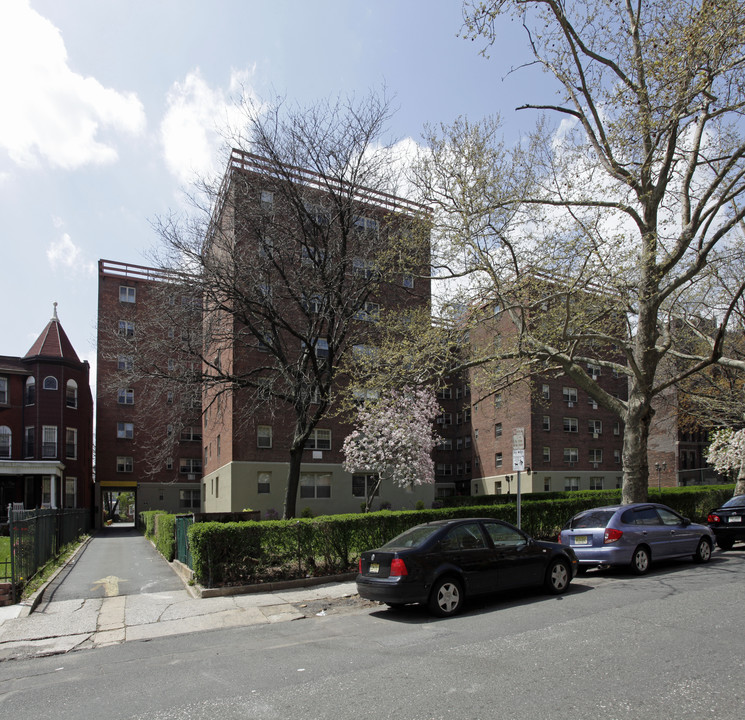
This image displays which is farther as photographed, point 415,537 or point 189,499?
point 189,499

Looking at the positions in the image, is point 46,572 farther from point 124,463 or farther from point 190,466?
point 124,463

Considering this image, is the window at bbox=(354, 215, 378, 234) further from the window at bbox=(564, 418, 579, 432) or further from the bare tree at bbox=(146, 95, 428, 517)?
the window at bbox=(564, 418, 579, 432)

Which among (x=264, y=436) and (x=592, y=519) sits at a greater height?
(x=264, y=436)

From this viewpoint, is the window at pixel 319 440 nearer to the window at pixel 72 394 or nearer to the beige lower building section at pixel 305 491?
the beige lower building section at pixel 305 491

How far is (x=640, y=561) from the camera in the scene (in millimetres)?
11344

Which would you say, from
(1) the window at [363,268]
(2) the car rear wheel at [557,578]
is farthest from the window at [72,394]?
(2) the car rear wheel at [557,578]

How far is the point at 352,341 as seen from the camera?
19125 mm

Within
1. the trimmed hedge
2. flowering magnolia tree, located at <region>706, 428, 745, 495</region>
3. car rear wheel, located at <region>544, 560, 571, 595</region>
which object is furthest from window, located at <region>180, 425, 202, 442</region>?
car rear wheel, located at <region>544, 560, 571, 595</region>

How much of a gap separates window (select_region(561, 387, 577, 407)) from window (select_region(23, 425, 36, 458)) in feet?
126

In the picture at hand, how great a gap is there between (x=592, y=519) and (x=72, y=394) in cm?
3950

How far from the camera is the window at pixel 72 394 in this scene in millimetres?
41625

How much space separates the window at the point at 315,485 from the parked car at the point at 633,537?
23373 millimetres

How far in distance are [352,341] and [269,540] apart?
8.45 m

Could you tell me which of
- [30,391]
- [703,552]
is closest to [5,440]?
[30,391]
